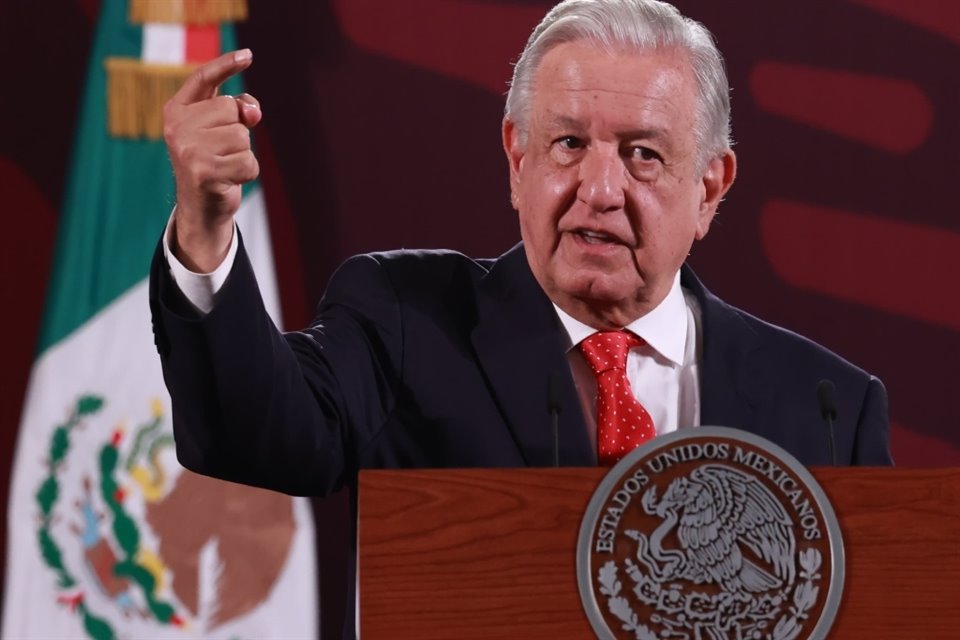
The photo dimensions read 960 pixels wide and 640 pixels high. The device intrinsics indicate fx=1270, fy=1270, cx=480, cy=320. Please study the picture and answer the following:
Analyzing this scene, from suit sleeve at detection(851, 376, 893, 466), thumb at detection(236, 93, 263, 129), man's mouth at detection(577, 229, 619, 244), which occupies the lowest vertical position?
suit sleeve at detection(851, 376, 893, 466)

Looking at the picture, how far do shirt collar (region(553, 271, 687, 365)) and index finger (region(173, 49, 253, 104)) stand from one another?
2.30 feet

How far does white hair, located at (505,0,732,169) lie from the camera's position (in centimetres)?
179

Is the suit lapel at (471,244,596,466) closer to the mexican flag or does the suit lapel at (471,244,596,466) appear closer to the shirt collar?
the shirt collar

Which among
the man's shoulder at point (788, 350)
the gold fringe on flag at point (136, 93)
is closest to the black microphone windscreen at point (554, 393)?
the man's shoulder at point (788, 350)

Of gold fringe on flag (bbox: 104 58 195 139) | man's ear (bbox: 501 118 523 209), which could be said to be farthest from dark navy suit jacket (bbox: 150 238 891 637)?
gold fringe on flag (bbox: 104 58 195 139)

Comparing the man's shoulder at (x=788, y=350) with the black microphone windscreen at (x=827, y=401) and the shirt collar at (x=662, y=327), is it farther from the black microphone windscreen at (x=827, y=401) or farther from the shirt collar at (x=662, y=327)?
the black microphone windscreen at (x=827, y=401)

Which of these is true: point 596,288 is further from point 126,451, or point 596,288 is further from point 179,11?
point 179,11

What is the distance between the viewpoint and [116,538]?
106 inches

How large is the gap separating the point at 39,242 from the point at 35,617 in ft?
2.68

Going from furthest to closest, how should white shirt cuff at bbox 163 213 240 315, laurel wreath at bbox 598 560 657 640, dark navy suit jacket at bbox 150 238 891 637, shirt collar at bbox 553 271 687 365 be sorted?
shirt collar at bbox 553 271 687 365
dark navy suit jacket at bbox 150 238 891 637
white shirt cuff at bbox 163 213 240 315
laurel wreath at bbox 598 560 657 640

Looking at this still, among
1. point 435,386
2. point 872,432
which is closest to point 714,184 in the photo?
point 872,432

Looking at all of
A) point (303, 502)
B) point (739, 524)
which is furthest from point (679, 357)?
point (303, 502)

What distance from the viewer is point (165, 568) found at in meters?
2.70

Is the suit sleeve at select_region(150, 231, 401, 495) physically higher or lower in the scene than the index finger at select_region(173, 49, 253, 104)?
lower
